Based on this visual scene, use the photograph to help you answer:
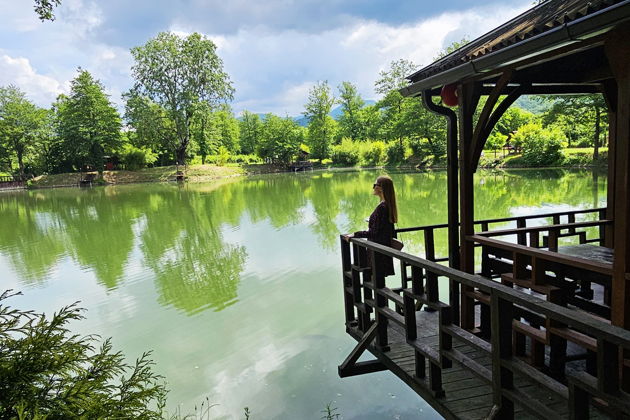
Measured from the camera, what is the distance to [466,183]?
4012 millimetres

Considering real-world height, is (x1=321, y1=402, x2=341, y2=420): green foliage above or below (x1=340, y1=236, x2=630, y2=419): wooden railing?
below

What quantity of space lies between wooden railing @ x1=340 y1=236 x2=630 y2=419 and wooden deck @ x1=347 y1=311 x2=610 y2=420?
0.22ft

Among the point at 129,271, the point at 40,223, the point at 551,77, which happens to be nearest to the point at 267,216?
the point at 129,271

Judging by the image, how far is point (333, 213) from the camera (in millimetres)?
17891

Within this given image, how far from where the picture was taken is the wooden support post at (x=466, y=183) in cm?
Result: 389

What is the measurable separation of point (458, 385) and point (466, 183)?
72.4 inches

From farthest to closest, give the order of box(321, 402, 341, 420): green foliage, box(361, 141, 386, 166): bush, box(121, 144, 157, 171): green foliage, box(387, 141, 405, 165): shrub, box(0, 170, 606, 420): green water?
1. box(361, 141, 386, 166): bush
2. box(121, 144, 157, 171): green foliage
3. box(387, 141, 405, 165): shrub
4. box(0, 170, 606, 420): green water
5. box(321, 402, 341, 420): green foliage

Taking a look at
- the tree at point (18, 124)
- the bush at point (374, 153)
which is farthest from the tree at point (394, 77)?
the tree at point (18, 124)

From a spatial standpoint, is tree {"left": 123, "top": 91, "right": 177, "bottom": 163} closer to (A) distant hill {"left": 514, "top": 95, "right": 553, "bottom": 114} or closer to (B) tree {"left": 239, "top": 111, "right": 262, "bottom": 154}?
(B) tree {"left": 239, "top": 111, "right": 262, "bottom": 154}

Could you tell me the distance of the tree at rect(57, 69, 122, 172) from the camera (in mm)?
45562

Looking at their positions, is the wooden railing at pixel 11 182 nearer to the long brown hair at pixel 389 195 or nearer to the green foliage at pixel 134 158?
the green foliage at pixel 134 158

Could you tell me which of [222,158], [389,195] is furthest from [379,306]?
[222,158]

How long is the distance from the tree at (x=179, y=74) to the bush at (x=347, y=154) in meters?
17.5

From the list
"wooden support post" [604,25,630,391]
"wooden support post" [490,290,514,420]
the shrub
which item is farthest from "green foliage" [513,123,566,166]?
"wooden support post" [490,290,514,420]
